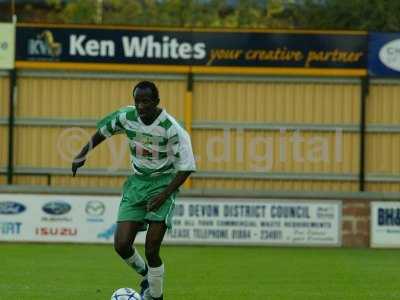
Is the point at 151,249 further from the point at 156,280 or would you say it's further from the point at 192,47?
the point at 192,47

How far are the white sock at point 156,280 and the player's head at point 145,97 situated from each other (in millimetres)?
1584

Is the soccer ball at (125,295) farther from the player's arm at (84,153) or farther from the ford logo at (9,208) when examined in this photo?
the ford logo at (9,208)

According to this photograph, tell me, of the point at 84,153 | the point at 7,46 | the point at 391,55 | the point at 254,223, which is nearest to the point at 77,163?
the point at 84,153

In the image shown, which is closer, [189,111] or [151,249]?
[151,249]

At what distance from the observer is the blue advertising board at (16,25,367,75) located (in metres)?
28.5

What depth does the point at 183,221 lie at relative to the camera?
2508 centimetres

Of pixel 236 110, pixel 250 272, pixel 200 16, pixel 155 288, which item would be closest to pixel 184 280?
pixel 250 272

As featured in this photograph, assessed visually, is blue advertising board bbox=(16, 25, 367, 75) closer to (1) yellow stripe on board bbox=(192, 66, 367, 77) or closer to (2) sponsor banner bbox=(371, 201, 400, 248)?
(1) yellow stripe on board bbox=(192, 66, 367, 77)

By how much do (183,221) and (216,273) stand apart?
255 inches

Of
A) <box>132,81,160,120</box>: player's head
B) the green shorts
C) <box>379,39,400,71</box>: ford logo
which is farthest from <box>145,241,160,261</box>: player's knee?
<box>379,39,400,71</box>: ford logo

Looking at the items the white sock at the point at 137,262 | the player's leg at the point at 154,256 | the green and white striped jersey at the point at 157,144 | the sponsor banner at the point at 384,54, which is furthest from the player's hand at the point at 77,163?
the sponsor banner at the point at 384,54

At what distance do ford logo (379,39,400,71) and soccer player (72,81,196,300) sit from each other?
1563 centimetres

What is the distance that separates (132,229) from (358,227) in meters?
12.8

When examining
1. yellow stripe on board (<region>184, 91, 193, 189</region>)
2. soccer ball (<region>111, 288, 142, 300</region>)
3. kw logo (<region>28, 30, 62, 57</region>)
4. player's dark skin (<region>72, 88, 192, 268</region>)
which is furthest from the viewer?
yellow stripe on board (<region>184, 91, 193, 189</region>)
